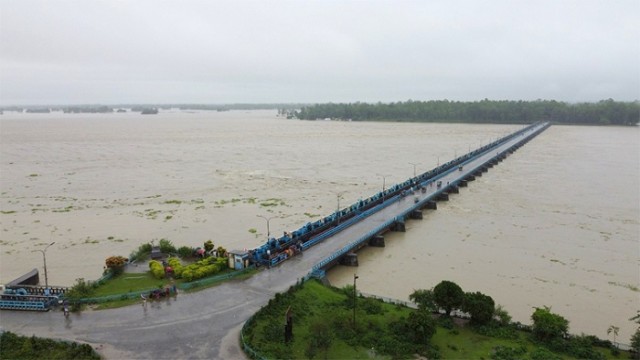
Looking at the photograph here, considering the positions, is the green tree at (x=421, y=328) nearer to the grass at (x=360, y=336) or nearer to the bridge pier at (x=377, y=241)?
the grass at (x=360, y=336)

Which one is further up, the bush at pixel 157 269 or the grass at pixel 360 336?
the bush at pixel 157 269

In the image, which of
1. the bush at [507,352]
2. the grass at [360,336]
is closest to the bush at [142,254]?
the grass at [360,336]

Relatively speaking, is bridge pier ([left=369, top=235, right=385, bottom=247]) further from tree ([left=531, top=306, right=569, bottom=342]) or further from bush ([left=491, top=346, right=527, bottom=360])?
bush ([left=491, top=346, right=527, bottom=360])

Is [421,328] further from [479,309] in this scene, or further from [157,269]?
[157,269]

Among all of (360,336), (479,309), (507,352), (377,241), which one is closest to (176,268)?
(360,336)

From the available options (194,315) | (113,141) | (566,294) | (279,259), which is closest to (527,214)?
(566,294)
